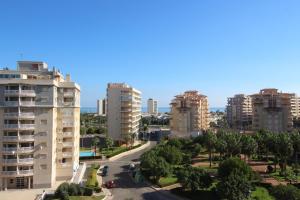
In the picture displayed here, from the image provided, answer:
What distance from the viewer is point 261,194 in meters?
51.6

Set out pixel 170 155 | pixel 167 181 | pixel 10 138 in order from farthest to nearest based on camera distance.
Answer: pixel 170 155, pixel 167 181, pixel 10 138

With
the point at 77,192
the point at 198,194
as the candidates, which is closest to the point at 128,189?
the point at 77,192

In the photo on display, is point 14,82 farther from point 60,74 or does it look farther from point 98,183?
point 98,183

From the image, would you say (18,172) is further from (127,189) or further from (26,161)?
(127,189)

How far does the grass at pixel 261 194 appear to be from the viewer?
49316mm

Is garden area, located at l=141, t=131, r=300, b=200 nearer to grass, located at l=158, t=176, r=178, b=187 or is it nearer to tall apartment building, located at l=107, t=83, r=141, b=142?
grass, located at l=158, t=176, r=178, b=187

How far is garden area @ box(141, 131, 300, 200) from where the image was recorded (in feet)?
151

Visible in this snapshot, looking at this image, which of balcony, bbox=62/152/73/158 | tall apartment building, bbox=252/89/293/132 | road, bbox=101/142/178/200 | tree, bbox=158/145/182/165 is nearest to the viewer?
road, bbox=101/142/178/200

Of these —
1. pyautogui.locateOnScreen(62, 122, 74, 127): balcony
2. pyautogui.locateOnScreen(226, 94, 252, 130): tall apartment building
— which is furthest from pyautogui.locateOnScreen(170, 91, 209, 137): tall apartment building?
pyautogui.locateOnScreen(62, 122, 74, 127): balcony

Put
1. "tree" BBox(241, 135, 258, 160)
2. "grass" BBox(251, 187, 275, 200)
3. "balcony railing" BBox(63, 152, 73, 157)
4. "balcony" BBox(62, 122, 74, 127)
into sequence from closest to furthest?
1. "grass" BBox(251, 187, 275, 200)
2. "balcony railing" BBox(63, 152, 73, 157)
3. "balcony" BBox(62, 122, 74, 127)
4. "tree" BBox(241, 135, 258, 160)

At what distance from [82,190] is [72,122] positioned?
15.5 m

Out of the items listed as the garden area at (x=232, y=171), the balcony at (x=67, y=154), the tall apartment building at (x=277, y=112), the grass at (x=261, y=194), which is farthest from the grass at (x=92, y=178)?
the tall apartment building at (x=277, y=112)

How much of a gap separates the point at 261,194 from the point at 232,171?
7009mm

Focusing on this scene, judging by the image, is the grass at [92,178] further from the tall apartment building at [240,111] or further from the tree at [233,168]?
the tall apartment building at [240,111]
